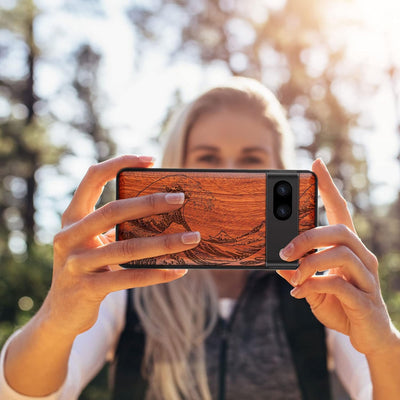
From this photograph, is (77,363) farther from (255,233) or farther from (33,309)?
(33,309)

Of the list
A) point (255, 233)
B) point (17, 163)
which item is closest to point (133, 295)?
point (255, 233)

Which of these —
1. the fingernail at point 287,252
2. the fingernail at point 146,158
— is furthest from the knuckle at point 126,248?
the fingernail at point 287,252

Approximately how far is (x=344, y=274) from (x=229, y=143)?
1271 millimetres

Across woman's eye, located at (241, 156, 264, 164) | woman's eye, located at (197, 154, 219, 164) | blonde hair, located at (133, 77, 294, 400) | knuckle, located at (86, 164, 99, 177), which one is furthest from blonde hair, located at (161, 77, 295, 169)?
knuckle, located at (86, 164, 99, 177)

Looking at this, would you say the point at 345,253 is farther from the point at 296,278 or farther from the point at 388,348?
the point at 388,348

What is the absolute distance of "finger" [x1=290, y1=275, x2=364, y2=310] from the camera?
1477 mm

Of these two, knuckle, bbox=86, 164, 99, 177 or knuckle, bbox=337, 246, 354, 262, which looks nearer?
knuckle, bbox=337, 246, 354, 262

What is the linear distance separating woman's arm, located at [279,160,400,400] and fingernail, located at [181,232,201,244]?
0.31 meters

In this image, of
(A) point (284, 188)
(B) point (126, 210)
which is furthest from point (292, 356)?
(B) point (126, 210)

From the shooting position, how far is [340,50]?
11609 mm

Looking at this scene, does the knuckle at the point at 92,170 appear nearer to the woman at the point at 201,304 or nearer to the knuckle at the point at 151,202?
the woman at the point at 201,304

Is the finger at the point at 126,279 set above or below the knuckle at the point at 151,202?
below

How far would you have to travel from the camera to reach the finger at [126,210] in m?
1.45

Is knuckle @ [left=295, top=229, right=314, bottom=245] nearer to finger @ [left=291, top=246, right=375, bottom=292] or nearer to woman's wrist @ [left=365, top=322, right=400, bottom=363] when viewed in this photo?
finger @ [left=291, top=246, right=375, bottom=292]
